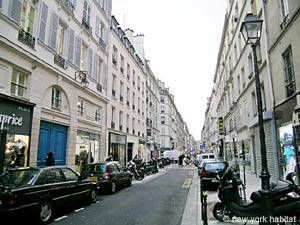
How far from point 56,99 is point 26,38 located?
3656 mm

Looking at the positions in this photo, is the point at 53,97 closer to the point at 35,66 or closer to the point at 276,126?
the point at 35,66

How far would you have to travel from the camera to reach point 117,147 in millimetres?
24672

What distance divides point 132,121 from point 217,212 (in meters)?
24.1

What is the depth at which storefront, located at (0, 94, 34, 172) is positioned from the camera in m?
10.4

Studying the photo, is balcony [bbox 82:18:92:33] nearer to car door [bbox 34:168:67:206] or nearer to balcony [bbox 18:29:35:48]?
balcony [bbox 18:29:35:48]

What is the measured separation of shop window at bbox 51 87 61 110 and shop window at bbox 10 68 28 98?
231 centimetres

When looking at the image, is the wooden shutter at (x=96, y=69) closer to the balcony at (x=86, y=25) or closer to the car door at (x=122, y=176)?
the balcony at (x=86, y=25)

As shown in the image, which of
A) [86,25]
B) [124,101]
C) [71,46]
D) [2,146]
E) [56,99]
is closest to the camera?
[2,146]

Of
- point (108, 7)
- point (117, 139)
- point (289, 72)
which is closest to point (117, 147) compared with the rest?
point (117, 139)

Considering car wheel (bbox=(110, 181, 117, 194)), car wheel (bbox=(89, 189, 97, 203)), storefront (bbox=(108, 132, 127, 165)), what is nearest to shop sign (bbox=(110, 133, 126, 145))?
storefront (bbox=(108, 132, 127, 165))

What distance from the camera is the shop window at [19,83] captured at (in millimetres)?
11466

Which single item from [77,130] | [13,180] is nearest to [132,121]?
[77,130]

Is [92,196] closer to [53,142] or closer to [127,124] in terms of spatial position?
[53,142]

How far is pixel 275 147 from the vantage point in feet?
41.8
